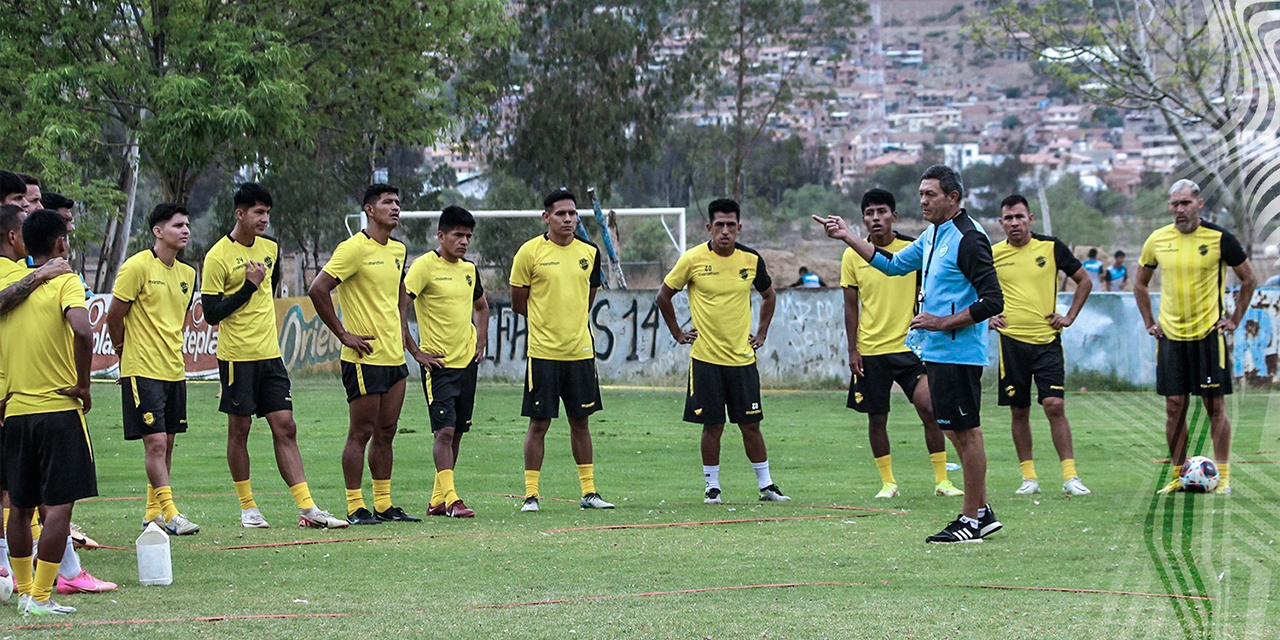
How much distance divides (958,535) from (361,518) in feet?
13.2

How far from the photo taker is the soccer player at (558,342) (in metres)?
10.4

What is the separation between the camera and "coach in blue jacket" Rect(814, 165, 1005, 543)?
25.8 ft

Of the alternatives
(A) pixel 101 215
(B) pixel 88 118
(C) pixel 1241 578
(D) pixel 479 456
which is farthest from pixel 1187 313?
(A) pixel 101 215

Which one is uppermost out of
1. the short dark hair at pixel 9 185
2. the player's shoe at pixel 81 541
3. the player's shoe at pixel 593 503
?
the short dark hair at pixel 9 185

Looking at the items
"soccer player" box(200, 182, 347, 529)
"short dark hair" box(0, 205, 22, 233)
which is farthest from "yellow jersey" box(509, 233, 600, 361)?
"short dark hair" box(0, 205, 22, 233)

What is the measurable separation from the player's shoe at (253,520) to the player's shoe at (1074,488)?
5.78 m

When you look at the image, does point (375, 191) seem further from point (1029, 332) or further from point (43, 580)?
point (1029, 332)

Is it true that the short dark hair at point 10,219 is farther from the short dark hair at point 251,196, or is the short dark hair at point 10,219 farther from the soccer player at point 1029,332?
the soccer player at point 1029,332

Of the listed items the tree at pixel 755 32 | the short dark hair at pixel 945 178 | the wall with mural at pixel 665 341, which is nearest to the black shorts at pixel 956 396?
the short dark hair at pixel 945 178

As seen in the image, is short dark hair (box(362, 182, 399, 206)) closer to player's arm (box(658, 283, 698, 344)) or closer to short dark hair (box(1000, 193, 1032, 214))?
player's arm (box(658, 283, 698, 344))

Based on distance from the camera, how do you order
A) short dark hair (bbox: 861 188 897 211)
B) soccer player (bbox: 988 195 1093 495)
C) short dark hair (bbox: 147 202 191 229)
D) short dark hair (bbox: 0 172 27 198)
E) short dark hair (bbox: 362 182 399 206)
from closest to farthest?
short dark hair (bbox: 0 172 27 198), short dark hair (bbox: 147 202 191 229), short dark hair (bbox: 362 182 399 206), short dark hair (bbox: 861 188 897 211), soccer player (bbox: 988 195 1093 495)

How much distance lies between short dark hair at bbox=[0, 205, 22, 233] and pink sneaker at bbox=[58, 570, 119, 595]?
172 centimetres

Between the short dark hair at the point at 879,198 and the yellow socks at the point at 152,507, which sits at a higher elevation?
the short dark hair at the point at 879,198

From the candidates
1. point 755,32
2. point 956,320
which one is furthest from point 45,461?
point 755,32
